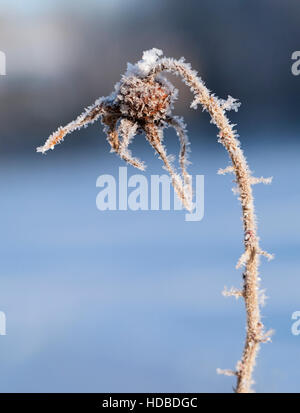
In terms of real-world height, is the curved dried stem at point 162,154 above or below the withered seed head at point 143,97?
below

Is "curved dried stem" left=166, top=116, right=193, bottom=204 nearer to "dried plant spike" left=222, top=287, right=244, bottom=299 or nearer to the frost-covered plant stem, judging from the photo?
the frost-covered plant stem

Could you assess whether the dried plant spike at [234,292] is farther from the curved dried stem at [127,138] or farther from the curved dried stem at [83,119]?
the curved dried stem at [83,119]

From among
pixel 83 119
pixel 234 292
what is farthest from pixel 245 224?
pixel 83 119

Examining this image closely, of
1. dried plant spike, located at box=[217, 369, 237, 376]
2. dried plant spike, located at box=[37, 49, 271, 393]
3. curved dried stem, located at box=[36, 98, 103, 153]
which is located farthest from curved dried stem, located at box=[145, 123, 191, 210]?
dried plant spike, located at box=[217, 369, 237, 376]

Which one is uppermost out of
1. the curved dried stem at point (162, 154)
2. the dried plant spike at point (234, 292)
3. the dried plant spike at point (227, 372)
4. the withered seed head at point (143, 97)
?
the withered seed head at point (143, 97)

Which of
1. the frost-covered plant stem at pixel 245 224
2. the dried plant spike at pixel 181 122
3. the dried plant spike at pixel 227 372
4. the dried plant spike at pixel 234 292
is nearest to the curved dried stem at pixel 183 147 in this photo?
the dried plant spike at pixel 181 122

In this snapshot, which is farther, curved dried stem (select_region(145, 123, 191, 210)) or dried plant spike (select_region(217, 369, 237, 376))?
curved dried stem (select_region(145, 123, 191, 210))

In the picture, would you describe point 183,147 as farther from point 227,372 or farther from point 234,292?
point 227,372
